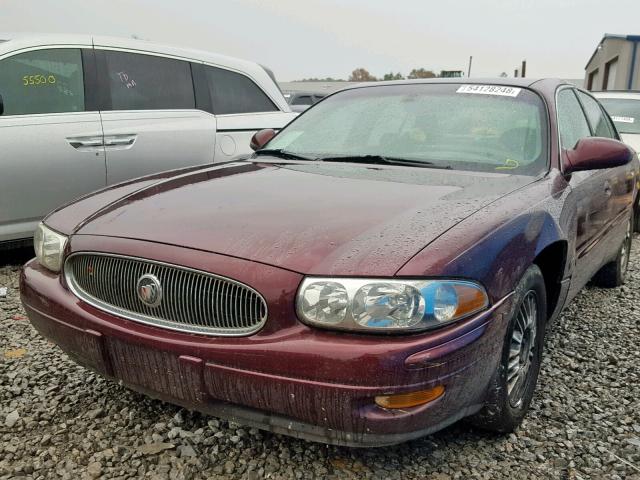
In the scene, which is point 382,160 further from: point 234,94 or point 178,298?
point 234,94

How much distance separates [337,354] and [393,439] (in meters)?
0.33

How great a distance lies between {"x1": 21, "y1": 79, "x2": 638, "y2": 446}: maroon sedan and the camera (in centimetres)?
170

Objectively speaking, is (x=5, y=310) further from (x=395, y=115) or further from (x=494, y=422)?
(x=494, y=422)

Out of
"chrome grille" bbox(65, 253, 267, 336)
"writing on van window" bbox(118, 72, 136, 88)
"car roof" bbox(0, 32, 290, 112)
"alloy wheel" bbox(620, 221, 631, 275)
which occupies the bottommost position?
"alloy wheel" bbox(620, 221, 631, 275)

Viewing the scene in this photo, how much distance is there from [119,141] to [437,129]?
8.54ft

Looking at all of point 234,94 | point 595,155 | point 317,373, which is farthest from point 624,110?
point 317,373

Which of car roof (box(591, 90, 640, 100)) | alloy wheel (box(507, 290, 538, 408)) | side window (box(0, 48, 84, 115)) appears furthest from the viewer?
car roof (box(591, 90, 640, 100))

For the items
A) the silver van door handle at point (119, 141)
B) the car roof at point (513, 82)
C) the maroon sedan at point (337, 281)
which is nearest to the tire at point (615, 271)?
the car roof at point (513, 82)

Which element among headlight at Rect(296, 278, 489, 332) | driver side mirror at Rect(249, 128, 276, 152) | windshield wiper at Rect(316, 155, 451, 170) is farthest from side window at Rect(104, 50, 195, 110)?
headlight at Rect(296, 278, 489, 332)

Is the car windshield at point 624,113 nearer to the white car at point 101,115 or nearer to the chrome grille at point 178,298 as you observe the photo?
the white car at point 101,115

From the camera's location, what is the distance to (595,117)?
3906 millimetres

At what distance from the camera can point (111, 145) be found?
14.5 ft

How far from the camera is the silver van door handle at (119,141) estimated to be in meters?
4.41

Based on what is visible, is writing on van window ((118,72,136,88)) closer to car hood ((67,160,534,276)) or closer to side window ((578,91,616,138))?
car hood ((67,160,534,276))
